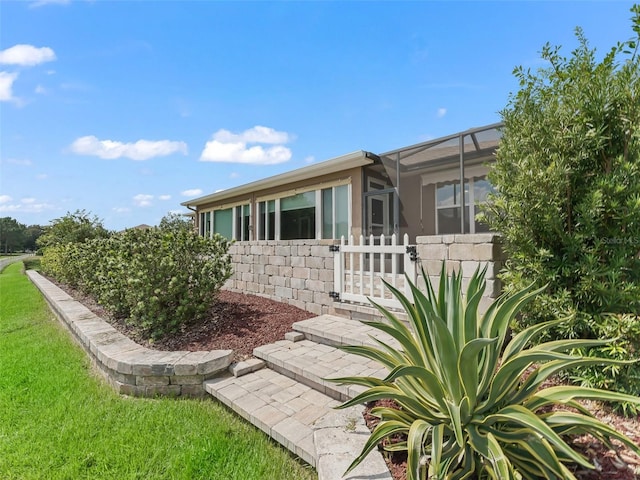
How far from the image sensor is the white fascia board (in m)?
7.54

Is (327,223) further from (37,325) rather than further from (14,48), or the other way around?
(14,48)

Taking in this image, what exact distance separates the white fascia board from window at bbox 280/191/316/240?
61 cm

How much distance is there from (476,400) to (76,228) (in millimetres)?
15896

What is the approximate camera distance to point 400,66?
7.43 meters

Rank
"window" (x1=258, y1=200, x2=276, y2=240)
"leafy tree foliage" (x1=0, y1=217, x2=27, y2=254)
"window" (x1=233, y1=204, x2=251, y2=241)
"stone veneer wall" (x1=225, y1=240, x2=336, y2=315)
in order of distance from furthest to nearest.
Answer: "leafy tree foliage" (x1=0, y1=217, x2=27, y2=254), "window" (x1=233, y1=204, x2=251, y2=241), "window" (x1=258, y1=200, x2=276, y2=240), "stone veneer wall" (x1=225, y1=240, x2=336, y2=315)

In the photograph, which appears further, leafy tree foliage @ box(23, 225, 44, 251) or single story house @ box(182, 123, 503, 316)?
leafy tree foliage @ box(23, 225, 44, 251)

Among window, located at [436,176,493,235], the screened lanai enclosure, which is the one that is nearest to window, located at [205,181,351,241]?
the screened lanai enclosure

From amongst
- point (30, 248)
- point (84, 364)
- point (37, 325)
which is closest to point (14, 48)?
point (37, 325)

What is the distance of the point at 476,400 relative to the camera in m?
1.69

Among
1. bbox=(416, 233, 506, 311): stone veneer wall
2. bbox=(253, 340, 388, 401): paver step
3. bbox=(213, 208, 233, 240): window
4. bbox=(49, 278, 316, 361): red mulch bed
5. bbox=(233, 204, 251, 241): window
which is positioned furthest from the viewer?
bbox=(213, 208, 233, 240): window

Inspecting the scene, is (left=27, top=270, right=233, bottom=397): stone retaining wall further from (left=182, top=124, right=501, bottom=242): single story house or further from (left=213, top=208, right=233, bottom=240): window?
(left=213, top=208, right=233, bottom=240): window

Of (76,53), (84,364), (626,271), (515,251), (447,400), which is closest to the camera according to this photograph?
(447,400)

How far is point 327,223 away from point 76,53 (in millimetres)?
6949

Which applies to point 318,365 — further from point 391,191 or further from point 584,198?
point 391,191
